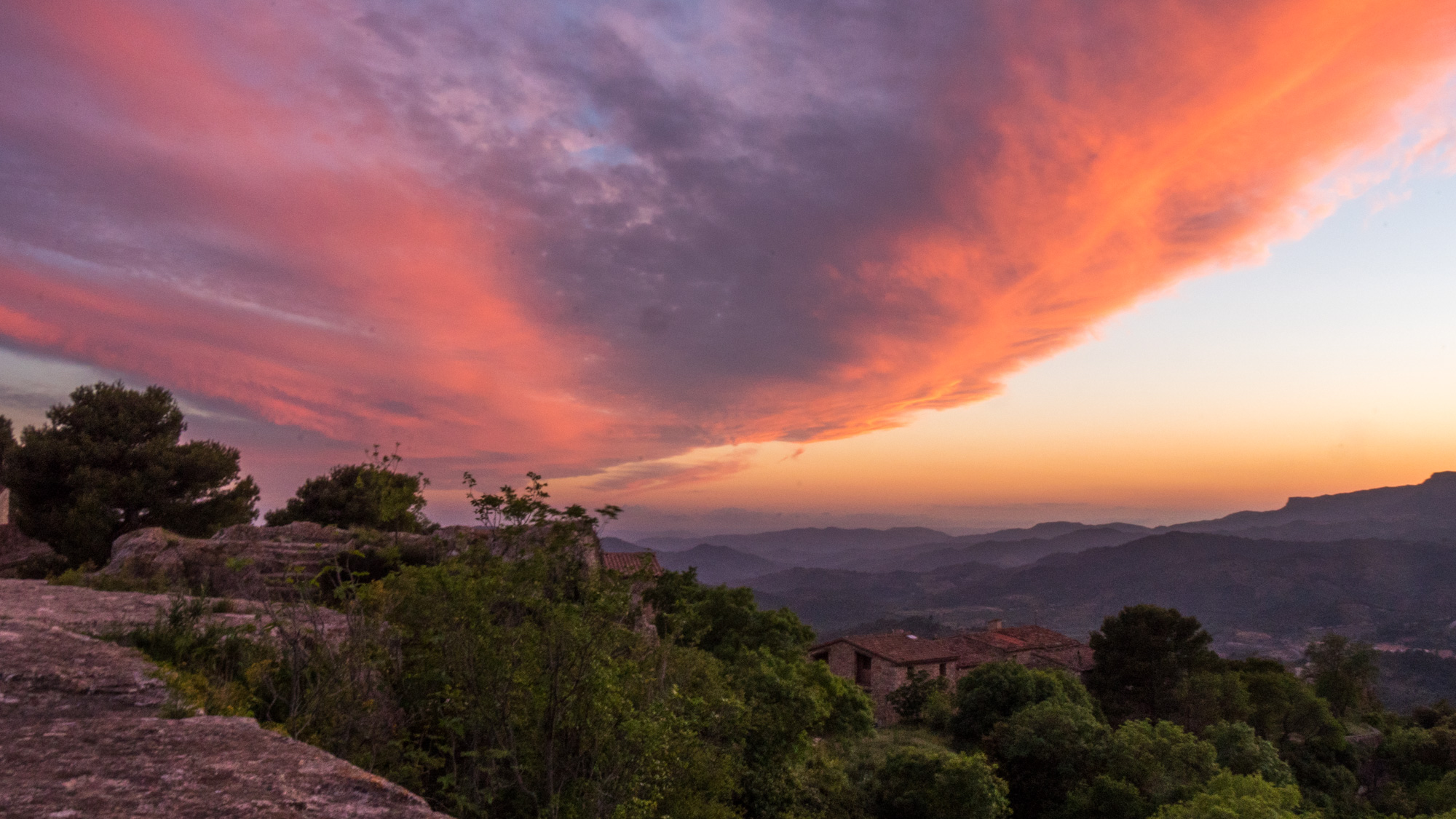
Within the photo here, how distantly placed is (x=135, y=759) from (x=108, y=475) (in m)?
35.2

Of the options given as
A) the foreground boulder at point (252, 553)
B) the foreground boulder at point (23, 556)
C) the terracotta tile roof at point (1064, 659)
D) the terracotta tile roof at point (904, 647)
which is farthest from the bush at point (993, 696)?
the foreground boulder at point (23, 556)

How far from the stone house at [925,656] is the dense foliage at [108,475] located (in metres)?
40.3

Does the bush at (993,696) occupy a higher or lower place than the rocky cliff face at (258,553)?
lower

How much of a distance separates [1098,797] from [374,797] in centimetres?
3408

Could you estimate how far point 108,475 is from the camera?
94.8 ft

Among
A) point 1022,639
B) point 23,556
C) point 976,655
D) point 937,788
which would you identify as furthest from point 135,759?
point 1022,639

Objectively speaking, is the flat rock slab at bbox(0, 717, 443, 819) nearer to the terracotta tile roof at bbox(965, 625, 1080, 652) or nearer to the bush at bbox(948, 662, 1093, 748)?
the bush at bbox(948, 662, 1093, 748)

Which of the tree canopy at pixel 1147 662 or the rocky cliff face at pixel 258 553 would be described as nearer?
the rocky cliff face at pixel 258 553

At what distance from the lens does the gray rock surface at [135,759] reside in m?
2.89

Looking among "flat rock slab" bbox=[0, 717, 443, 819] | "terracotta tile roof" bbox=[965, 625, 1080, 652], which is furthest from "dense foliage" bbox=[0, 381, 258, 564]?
"terracotta tile roof" bbox=[965, 625, 1080, 652]

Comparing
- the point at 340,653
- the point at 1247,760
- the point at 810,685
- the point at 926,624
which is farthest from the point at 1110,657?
the point at 926,624

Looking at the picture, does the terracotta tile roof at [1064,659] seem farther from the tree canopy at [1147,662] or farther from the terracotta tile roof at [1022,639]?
the tree canopy at [1147,662]

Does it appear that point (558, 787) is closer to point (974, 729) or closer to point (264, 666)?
point (264, 666)

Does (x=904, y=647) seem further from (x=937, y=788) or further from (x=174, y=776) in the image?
(x=174, y=776)
